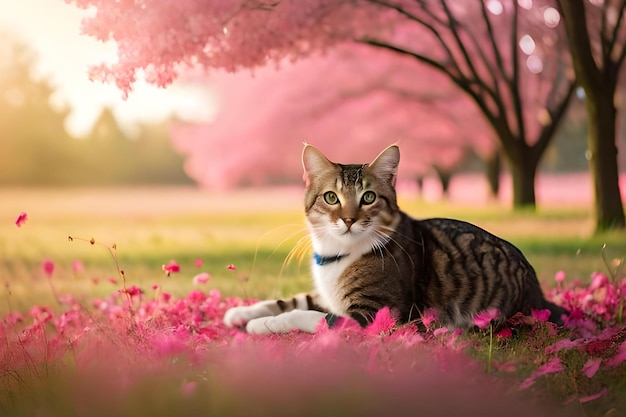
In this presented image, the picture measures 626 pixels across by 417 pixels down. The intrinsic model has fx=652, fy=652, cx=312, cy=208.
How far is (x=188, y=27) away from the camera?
14.2 feet

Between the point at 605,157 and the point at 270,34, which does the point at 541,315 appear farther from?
the point at 605,157

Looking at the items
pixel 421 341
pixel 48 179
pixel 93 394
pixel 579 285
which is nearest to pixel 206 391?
pixel 93 394

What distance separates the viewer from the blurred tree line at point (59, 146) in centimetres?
1140

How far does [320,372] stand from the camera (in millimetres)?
2436

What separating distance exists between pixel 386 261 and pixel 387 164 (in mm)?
526

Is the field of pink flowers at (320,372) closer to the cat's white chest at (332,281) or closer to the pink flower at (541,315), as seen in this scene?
the pink flower at (541,315)

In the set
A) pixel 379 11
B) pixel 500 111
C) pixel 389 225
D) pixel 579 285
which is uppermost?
pixel 379 11

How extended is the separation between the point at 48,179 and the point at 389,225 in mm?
13488

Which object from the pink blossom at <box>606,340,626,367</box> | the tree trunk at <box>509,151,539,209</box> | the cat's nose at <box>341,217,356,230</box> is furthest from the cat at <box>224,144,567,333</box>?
the tree trunk at <box>509,151,539,209</box>

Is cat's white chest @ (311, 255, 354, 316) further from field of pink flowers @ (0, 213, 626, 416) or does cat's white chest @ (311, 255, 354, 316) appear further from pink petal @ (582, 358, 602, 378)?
pink petal @ (582, 358, 602, 378)

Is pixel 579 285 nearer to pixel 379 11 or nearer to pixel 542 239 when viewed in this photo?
pixel 542 239

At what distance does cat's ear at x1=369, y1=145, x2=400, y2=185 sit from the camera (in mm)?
3473

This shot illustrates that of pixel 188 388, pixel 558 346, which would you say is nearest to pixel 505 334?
pixel 558 346

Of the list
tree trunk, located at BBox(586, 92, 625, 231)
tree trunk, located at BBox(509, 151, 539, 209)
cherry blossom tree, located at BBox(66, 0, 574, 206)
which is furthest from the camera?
tree trunk, located at BBox(509, 151, 539, 209)
